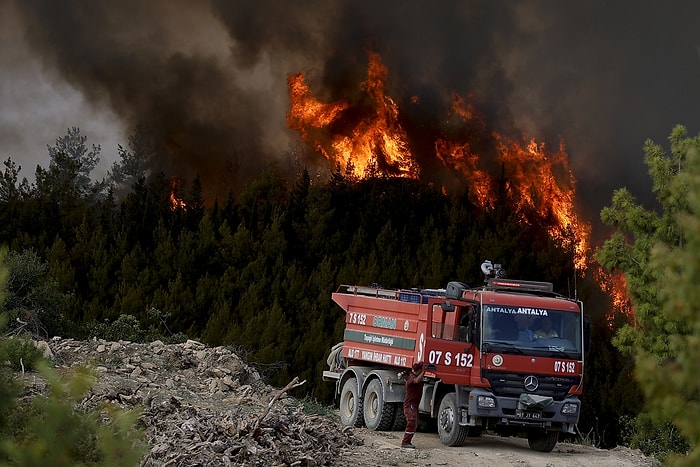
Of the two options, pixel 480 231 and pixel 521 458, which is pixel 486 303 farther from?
pixel 480 231

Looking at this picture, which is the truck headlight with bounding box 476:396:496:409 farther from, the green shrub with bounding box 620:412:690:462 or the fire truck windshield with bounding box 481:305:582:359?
the green shrub with bounding box 620:412:690:462

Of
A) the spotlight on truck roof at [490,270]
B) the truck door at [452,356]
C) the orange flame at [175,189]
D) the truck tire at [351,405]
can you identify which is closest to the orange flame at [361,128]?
the orange flame at [175,189]

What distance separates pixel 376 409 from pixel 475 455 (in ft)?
10.2

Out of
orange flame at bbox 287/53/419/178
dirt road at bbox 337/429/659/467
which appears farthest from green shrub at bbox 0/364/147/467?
orange flame at bbox 287/53/419/178

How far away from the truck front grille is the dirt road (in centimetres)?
113

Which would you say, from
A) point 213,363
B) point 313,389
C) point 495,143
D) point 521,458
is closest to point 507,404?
point 521,458

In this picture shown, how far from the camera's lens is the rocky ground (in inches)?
504

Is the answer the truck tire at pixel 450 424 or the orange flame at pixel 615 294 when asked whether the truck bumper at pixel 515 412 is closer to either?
the truck tire at pixel 450 424

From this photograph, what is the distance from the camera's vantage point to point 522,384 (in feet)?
54.5

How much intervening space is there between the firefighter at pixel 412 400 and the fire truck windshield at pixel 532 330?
1.32 meters

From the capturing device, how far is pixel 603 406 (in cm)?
3155

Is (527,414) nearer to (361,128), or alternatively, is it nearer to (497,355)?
(497,355)

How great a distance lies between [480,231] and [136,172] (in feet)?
103

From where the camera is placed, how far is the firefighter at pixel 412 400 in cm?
1630
